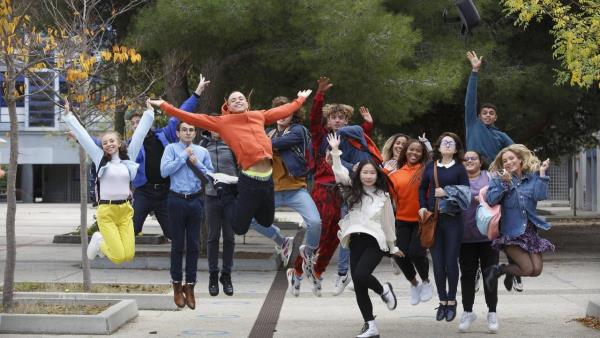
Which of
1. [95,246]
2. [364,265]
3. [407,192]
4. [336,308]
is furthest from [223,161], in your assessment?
[336,308]

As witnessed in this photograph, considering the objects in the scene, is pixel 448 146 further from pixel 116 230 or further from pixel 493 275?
pixel 116 230

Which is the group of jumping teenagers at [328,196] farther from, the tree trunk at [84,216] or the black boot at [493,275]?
the tree trunk at [84,216]

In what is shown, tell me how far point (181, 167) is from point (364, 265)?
213cm

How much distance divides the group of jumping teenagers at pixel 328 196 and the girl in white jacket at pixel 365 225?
1 centimetres

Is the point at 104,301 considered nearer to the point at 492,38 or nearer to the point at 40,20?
the point at 40,20

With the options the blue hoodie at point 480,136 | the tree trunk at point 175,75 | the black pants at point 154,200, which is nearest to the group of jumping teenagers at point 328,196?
the blue hoodie at point 480,136

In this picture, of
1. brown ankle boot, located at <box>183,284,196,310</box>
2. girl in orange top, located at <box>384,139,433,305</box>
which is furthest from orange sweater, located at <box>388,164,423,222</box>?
brown ankle boot, located at <box>183,284,196,310</box>

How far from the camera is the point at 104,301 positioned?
12898 millimetres

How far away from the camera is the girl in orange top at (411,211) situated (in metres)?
11.8

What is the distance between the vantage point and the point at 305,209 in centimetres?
1107

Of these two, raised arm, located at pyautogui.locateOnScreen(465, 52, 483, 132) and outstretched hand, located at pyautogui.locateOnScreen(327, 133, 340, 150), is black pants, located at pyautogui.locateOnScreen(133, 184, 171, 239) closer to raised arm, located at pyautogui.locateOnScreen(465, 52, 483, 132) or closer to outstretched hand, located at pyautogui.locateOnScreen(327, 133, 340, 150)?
outstretched hand, located at pyautogui.locateOnScreen(327, 133, 340, 150)

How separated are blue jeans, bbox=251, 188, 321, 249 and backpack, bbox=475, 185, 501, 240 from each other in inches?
64.4

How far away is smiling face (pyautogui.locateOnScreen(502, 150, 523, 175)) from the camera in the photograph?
36.8ft

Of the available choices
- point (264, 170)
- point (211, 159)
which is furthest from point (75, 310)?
point (264, 170)
